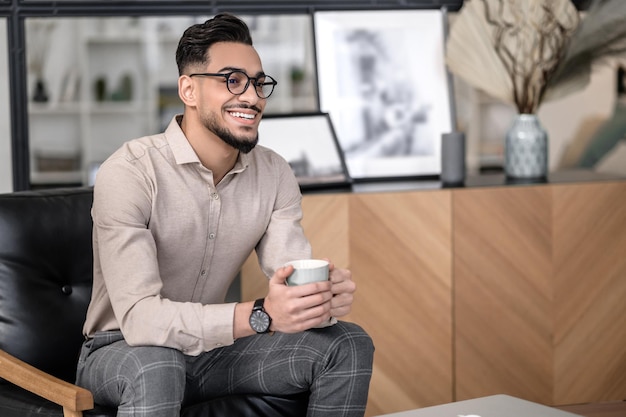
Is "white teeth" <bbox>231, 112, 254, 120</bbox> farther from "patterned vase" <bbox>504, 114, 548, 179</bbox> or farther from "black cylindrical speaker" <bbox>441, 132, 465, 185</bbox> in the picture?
"patterned vase" <bbox>504, 114, 548, 179</bbox>

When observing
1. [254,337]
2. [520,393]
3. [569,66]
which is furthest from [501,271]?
[254,337]

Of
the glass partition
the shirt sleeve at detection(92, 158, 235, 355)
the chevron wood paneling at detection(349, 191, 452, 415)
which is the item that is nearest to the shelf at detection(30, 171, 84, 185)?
the glass partition

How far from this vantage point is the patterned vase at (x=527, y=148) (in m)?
3.23

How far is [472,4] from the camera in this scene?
324 centimetres

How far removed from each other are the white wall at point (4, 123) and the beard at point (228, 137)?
51.3 inches

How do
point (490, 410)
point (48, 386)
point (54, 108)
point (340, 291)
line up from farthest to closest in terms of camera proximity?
point (54, 108), point (340, 291), point (48, 386), point (490, 410)

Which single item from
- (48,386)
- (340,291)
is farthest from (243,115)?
(48,386)

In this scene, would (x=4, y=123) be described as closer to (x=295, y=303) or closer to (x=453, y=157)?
(x=453, y=157)

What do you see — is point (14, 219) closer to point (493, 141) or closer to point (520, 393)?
point (520, 393)

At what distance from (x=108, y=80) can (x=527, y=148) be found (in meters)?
2.22

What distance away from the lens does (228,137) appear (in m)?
2.20

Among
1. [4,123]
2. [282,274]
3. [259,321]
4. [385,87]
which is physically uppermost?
[385,87]

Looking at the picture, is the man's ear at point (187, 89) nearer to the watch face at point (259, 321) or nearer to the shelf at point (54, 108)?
the watch face at point (259, 321)

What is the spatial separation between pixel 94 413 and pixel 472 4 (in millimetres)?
1968
